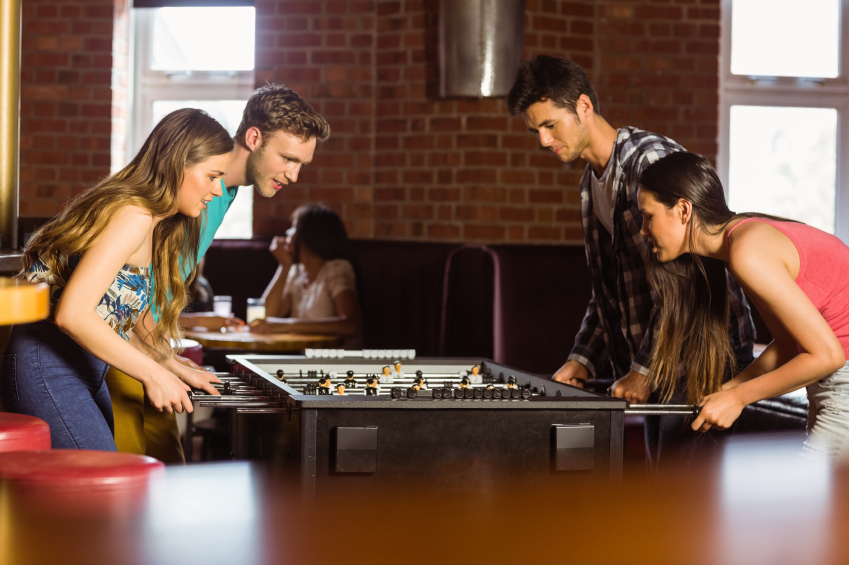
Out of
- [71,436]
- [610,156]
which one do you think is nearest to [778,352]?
[610,156]

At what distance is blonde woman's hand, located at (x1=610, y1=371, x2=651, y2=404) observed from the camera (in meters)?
2.28

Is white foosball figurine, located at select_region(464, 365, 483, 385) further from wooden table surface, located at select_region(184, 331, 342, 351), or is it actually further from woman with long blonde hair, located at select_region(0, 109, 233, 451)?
wooden table surface, located at select_region(184, 331, 342, 351)

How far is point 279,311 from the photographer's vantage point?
4.56 m

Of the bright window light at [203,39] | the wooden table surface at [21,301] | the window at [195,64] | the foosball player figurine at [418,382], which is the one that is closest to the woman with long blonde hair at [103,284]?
the foosball player figurine at [418,382]

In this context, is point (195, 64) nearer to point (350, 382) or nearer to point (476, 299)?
point (476, 299)

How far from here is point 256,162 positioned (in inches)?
104

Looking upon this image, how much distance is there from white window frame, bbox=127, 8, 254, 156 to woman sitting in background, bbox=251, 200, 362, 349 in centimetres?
134

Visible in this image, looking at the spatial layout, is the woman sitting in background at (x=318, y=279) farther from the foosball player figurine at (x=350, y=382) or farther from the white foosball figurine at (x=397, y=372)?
the foosball player figurine at (x=350, y=382)

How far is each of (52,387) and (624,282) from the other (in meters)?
1.59

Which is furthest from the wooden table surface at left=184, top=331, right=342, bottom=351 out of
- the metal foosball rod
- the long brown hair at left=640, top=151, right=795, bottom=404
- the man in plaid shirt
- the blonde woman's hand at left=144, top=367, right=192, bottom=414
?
the metal foosball rod

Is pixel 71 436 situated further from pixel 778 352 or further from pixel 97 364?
pixel 778 352

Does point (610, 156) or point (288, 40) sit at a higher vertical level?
point (288, 40)

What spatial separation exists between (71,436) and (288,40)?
3561 millimetres

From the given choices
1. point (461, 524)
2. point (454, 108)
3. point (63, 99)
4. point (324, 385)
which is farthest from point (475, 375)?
point (63, 99)
